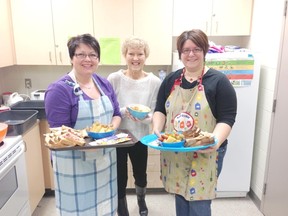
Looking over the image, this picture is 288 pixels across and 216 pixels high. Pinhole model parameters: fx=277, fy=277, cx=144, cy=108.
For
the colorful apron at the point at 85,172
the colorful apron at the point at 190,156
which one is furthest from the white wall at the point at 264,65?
the colorful apron at the point at 85,172

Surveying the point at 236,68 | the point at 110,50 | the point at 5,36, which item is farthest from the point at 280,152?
the point at 5,36

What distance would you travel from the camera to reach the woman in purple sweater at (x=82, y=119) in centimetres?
138

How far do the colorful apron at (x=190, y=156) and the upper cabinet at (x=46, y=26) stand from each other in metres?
1.38

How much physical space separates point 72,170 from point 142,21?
156 centimetres

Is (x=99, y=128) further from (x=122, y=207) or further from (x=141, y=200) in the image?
(x=141, y=200)

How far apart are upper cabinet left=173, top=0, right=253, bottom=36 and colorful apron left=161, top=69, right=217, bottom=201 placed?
46.5 inches

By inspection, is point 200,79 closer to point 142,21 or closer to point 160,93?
point 160,93

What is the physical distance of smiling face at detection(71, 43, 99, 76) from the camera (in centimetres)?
140

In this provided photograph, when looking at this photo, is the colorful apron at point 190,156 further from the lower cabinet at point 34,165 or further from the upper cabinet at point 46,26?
the upper cabinet at point 46,26

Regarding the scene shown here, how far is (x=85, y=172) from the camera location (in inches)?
58.7

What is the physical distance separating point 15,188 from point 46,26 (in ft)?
4.70

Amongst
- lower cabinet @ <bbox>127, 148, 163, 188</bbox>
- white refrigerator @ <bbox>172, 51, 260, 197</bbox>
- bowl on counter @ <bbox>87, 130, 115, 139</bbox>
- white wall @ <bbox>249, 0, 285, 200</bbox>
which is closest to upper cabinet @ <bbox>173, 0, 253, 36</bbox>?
white wall @ <bbox>249, 0, 285, 200</bbox>

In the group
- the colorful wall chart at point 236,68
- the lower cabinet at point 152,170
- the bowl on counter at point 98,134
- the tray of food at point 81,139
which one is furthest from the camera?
the lower cabinet at point 152,170

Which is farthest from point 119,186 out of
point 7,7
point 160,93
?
point 7,7
